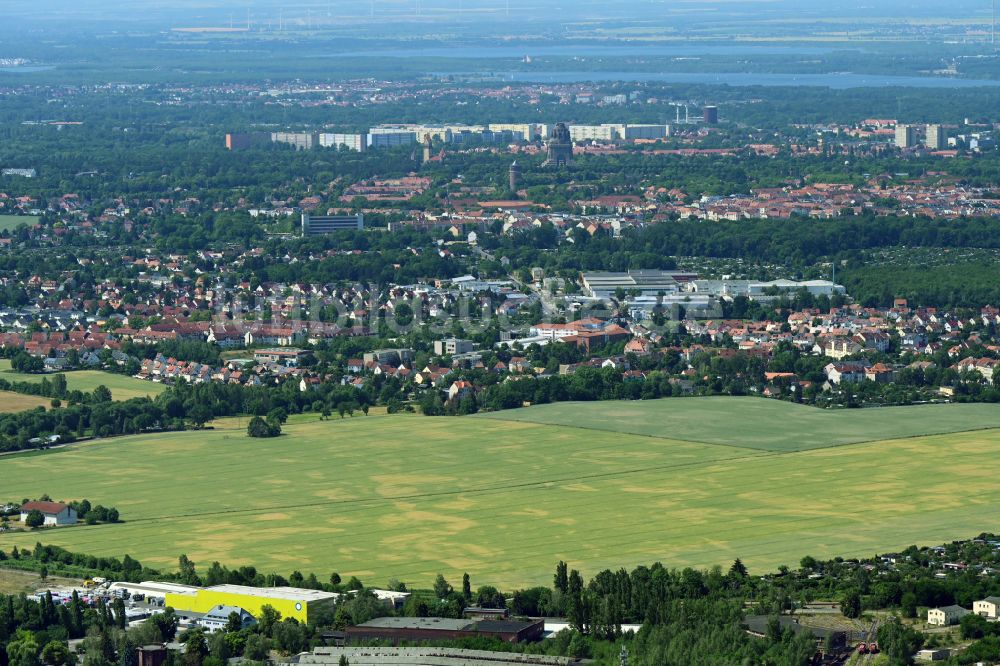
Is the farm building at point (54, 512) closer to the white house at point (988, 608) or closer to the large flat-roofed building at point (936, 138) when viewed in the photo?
the white house at point (988, 608)

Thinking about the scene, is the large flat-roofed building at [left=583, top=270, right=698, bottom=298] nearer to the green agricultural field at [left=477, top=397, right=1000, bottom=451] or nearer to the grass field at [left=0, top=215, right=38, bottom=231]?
the green agricultural field at [left=477, top=397, right=1000, bottom=451]

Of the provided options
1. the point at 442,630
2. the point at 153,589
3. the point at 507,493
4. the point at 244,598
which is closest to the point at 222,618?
the point at 244,598

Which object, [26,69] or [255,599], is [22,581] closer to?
[255,599]

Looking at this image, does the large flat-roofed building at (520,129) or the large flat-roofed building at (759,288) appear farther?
the large flat-roofed building at (520,129)

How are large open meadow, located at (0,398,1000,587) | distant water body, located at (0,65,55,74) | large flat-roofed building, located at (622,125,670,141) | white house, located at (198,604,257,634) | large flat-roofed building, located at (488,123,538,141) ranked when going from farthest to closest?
distant water body, located at (0,65,55,74) < large flat-roofed building, located at (622,125,670,141) < large flat-roofed building, located at (488,123,538,141) < large open meadow, located at (0,398,1000,587) < white house, located at (198,604,257,634)

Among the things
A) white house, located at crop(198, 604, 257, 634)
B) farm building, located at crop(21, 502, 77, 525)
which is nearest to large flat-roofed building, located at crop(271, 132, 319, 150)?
farm building, located at crop(21, 502, 77, 525)

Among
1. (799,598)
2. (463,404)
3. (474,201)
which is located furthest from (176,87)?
(799,598)

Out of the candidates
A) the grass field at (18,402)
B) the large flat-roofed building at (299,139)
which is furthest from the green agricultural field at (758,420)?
the large flat-roofed building at (299,139)
